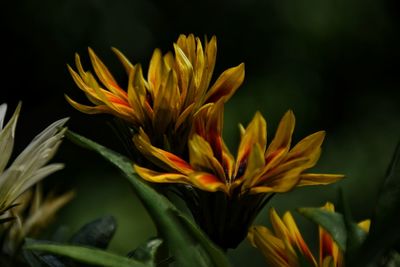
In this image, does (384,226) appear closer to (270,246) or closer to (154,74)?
(270,246)

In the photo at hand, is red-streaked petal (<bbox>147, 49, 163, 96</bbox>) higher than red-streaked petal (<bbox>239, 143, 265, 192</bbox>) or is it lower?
higher

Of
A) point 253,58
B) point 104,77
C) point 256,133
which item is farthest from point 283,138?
point 253,58

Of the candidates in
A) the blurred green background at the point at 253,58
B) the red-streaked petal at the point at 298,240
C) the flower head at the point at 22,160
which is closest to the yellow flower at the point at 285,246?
the red-streaked petal at the point at 298,240

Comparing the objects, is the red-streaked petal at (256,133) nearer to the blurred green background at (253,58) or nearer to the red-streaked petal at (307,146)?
the red-streaked petal at (307,146)

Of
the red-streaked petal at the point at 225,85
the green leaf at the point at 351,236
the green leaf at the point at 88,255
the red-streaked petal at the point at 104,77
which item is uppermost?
the red-streaked petal at the point at 104,77

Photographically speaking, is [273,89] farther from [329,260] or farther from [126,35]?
[329,260]

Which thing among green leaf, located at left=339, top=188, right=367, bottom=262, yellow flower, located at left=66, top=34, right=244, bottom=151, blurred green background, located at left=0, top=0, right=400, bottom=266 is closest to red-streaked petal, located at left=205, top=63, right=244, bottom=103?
yellow flower, located at left=66, top=34, right=244, bottom=151

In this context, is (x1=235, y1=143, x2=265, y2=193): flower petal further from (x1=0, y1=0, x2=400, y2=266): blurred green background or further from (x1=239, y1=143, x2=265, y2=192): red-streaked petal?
(x1=0, y1=0, x2=400, y2=266): blurred green background
